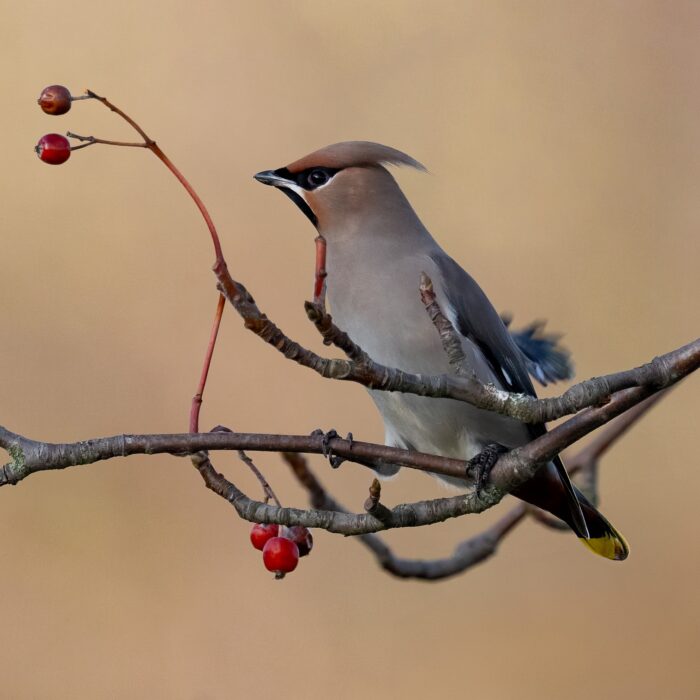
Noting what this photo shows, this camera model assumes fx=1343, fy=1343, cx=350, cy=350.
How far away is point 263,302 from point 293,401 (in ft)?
1.19

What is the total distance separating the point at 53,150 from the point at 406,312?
1.13 metres

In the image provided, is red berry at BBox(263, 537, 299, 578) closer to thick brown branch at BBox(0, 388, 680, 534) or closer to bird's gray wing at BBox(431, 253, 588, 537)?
thick brown branch at BBox(0, 388, 680, 534)

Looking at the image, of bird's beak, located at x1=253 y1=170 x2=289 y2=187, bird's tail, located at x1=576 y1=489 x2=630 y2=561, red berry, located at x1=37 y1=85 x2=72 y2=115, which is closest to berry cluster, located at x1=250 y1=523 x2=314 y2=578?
red berry, located at x1=37 y1=85 x2=72 y2=115

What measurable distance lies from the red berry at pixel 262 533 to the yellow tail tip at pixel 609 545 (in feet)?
3.26

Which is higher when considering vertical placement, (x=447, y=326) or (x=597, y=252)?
(x=447, y=326)

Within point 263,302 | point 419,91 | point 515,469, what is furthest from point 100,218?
point 515,469

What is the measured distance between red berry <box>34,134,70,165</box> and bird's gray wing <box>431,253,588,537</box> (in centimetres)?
120

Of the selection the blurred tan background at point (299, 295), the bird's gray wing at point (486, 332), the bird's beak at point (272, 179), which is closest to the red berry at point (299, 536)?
the bird's gray wing at point (486, 332)

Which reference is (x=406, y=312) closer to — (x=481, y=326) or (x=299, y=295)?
(x=481, y=326)

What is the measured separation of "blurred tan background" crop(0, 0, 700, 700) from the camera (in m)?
4.39

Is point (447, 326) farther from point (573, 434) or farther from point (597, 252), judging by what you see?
point (597, 252)

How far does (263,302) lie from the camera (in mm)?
4691

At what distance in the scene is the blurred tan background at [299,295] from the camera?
4.39m

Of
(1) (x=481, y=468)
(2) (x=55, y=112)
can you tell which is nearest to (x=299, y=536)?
(1) (x=481, y=468)
